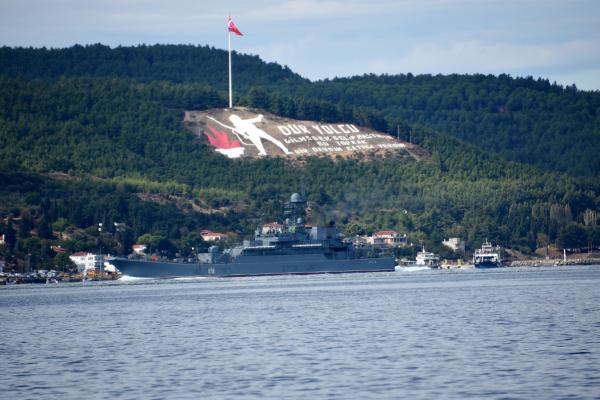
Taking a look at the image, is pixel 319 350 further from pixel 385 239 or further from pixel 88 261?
pixel 385 239

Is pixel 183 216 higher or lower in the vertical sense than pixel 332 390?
higher

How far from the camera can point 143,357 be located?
161ft

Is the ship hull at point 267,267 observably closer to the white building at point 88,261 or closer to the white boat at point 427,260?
the white building at point 88,261

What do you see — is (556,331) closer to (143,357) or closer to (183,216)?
(143,357)

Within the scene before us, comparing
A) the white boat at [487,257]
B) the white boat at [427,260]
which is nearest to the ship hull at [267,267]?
the white boat at [427,260]

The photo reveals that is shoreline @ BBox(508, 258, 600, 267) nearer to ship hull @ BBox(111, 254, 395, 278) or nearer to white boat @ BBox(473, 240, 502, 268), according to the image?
white boat @ BBox(473, 240, 502, 268)

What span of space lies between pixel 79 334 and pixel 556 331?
80.8 feet

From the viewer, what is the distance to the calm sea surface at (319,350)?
128 feet

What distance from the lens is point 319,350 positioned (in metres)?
48.3

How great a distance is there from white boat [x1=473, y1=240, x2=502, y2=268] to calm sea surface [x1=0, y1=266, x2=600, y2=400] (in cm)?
9632

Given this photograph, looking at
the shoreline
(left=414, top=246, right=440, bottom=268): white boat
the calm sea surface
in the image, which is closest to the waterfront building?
(left=414, top=246, right=440, bottom=268): white boat

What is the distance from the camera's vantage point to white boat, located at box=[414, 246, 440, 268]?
182750 mm

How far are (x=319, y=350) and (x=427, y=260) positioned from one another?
451ft

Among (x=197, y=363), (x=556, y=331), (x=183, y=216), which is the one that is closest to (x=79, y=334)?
(x=197, y=363)
